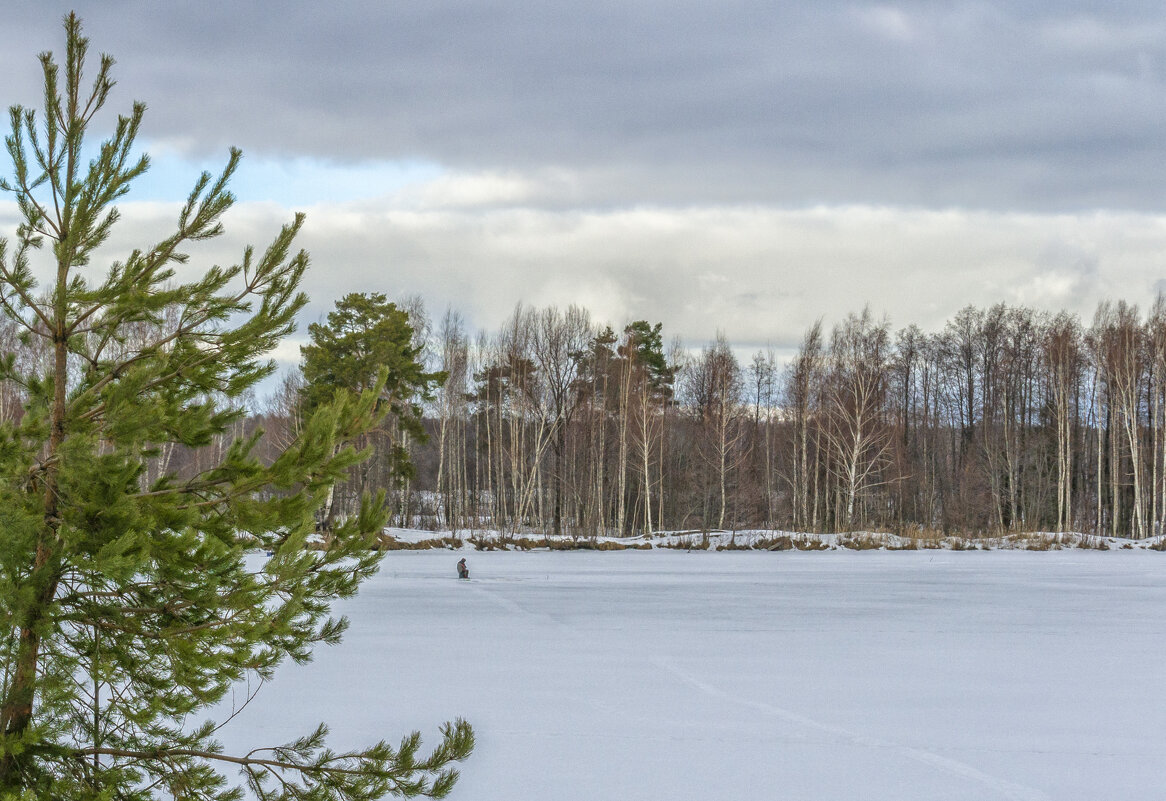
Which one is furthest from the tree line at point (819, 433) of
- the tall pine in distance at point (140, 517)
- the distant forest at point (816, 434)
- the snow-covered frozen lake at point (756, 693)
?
the tall pine in distance at point (140, 517)

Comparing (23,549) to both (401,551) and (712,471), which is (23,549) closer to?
(401,551)

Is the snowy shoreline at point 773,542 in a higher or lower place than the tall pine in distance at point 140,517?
lower

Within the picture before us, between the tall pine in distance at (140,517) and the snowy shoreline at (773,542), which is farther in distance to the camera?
the snowy shoreline at (773,542)

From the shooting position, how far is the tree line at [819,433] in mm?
45244

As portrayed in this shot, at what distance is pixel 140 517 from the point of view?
412cm

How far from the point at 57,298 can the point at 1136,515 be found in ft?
151

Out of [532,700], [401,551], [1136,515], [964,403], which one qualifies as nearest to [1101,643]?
[532,700]

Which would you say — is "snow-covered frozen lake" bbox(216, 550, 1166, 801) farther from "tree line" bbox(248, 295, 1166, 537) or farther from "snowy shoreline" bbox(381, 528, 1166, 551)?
"tree line" bbox(248, 295, 1166, 537)

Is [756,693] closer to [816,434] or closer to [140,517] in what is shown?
[140,517]

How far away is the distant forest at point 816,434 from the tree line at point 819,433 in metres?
0.13

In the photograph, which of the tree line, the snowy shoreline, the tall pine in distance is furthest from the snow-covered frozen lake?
the tree line

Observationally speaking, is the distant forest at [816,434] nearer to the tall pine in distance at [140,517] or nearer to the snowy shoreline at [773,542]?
the snowy shoreline at [773,542]

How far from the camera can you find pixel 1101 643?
12578 millimetres

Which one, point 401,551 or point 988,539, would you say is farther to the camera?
point 988,539
